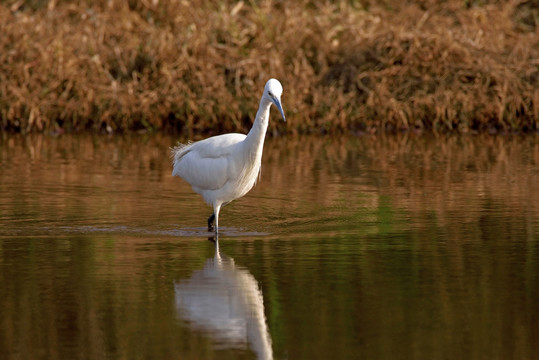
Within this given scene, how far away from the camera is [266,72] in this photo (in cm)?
2144

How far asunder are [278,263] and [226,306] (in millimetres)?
1523

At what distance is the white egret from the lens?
10.5 meters

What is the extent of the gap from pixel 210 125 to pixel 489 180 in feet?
24.7

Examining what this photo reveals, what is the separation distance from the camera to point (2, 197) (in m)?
13.0

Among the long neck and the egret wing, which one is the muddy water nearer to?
the egret wing

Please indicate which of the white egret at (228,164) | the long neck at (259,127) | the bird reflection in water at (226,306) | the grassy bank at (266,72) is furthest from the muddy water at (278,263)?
the grassy bank at (266,72)

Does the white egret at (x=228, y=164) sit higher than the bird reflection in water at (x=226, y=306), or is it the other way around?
the white egret at (x=228, y=164)

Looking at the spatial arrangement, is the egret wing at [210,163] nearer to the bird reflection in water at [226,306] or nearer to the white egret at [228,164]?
the white egret at [228,164]

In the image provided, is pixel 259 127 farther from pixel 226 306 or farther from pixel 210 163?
pixel 226 306

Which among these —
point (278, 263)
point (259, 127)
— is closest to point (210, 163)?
point (259, 127)

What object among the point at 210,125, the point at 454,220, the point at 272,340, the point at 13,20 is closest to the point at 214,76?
the point at 210,125

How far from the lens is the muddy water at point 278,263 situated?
6.98m

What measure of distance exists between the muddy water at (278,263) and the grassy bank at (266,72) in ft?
15.4

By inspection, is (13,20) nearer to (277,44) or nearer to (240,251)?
(277,44)
